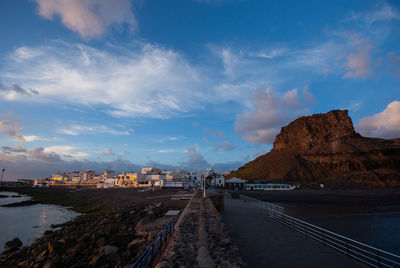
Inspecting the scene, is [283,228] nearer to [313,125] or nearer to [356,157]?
[356,157]

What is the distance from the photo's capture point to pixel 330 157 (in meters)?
105

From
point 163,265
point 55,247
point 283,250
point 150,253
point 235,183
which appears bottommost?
point 55,247

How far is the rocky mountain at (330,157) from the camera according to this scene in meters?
91.6

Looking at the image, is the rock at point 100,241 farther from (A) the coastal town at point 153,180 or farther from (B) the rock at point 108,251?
(A) the coastal town at point 153,180

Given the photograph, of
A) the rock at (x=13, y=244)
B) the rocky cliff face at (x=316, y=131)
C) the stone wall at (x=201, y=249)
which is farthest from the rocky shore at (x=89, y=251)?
the rocky cliff face at (x=316, y=131)

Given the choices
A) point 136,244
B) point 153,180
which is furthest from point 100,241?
point 153,180

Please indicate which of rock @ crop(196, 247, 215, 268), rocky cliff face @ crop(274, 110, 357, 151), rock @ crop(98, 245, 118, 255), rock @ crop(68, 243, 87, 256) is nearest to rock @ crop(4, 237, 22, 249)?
rock @ crop(68, 243, 87, 256)

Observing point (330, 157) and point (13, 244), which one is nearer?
point (13, 244)

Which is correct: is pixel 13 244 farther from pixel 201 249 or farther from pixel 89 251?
pixel 201 249

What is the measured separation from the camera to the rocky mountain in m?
91.6

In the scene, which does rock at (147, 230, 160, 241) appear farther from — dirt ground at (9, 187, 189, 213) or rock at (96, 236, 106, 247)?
Result: dirt ground at (9, 187, 189, 213)

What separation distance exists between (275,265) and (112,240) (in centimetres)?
1160

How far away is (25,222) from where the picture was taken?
2622cm

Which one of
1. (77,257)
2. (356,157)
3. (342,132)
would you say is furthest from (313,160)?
(77,257)
